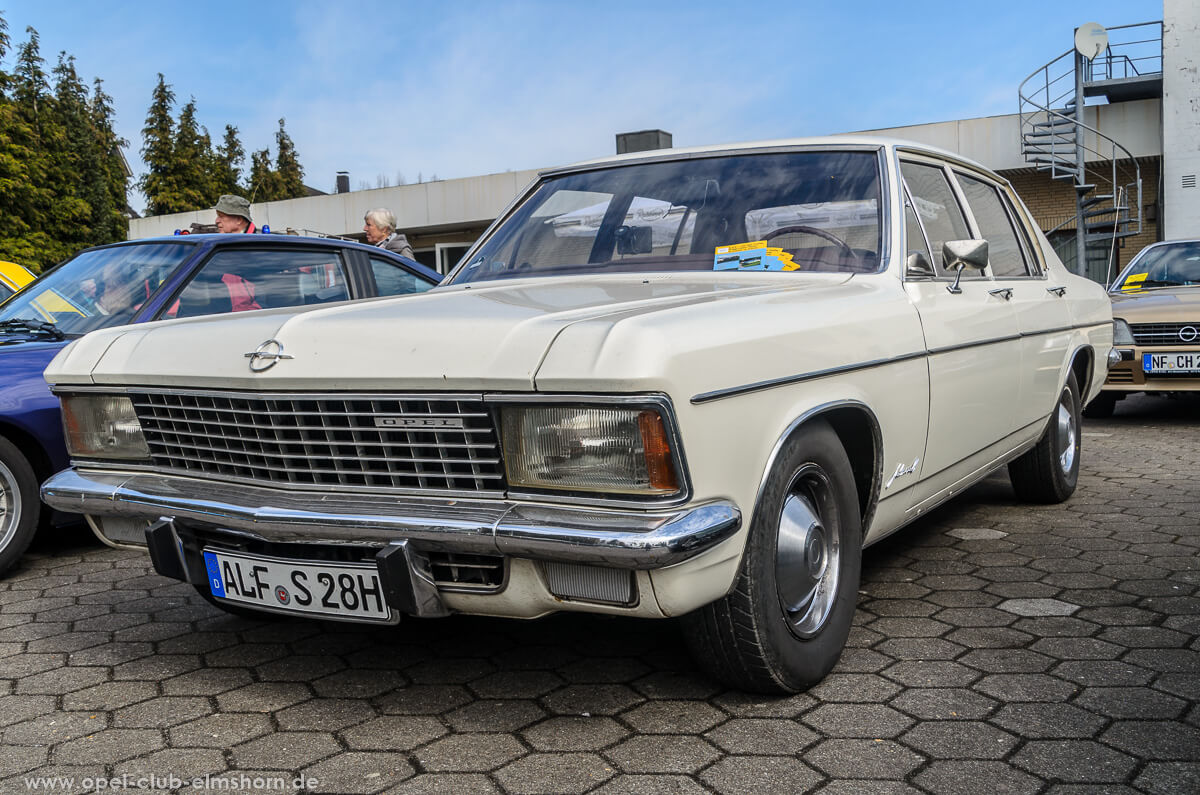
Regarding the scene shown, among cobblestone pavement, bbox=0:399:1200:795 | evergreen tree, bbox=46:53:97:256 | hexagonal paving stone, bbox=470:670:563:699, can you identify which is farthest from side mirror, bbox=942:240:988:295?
evergreen tree, bbox=46:53:97:256

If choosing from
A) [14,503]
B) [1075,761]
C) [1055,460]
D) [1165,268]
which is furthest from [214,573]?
[1165,268]

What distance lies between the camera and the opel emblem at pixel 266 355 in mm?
2645

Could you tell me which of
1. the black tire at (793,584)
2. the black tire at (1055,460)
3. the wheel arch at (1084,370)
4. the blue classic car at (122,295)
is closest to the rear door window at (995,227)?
the black tire at (1055,460)

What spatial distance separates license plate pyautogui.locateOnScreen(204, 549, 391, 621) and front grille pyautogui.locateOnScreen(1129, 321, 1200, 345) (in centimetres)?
761

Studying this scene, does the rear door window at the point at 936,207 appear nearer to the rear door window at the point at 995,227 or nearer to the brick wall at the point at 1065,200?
the rear door window at the point at 995,227

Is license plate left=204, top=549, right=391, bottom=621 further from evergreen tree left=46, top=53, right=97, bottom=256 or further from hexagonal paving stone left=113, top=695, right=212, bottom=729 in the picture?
evergreen tree left=46, top=53, right=97, bottom=256

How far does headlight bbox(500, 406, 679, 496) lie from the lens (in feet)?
7.41

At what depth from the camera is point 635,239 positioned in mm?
3764

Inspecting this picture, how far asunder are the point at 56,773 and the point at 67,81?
156ft

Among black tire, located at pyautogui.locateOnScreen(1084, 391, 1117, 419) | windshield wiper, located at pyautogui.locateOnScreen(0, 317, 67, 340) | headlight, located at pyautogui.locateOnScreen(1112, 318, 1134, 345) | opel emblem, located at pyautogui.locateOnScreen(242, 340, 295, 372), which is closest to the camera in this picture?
opel emblem, located at pyautogui.locateOnScreen(242, 340, 295, 372)

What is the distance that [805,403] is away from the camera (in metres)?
2.70

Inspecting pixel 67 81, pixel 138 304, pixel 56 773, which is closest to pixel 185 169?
pixel 67 81

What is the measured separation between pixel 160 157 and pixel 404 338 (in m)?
45.4

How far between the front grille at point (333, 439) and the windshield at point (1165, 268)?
8.54 meters
